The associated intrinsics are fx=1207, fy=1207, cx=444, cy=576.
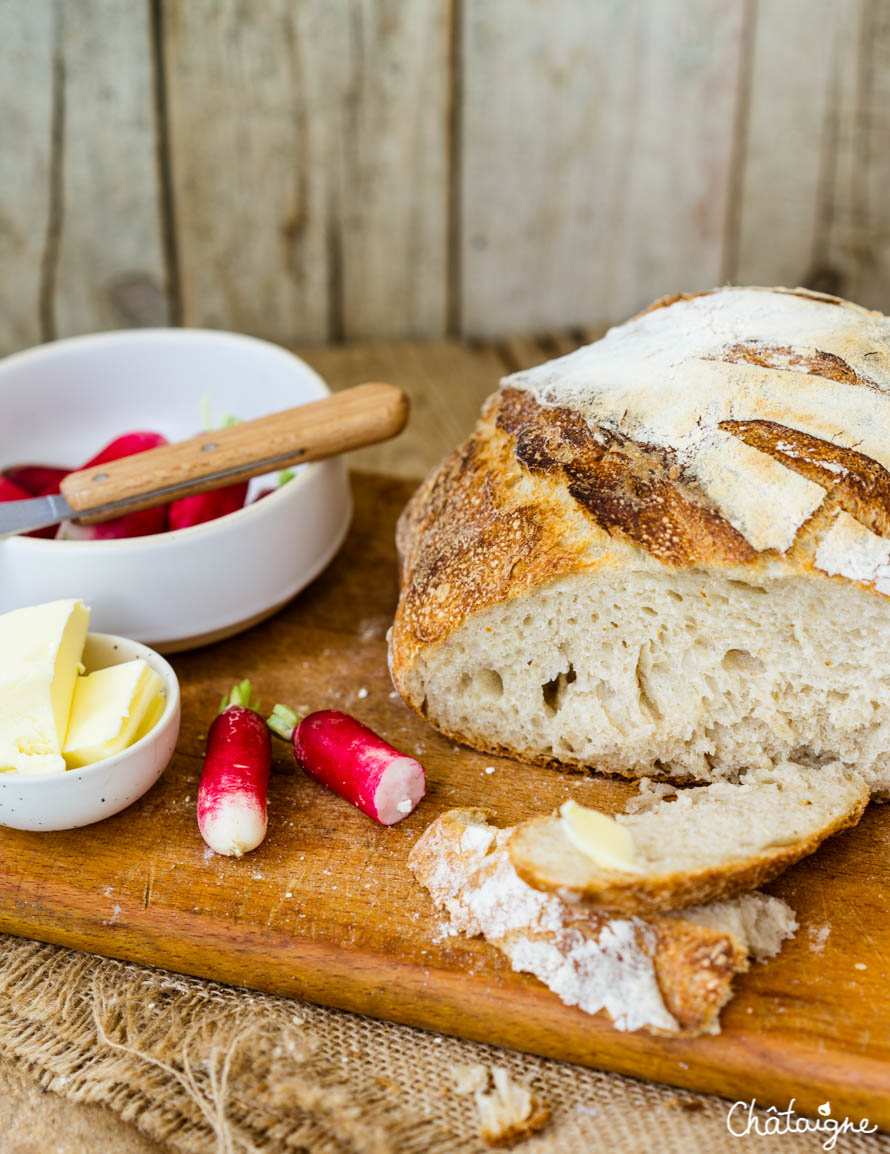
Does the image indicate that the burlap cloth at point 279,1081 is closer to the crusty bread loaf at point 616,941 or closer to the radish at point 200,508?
the crusty bread loaf at point 616,941

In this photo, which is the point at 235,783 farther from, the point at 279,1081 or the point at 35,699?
the point at 279,1081

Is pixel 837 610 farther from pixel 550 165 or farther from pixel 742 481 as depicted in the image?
pixel 550 165

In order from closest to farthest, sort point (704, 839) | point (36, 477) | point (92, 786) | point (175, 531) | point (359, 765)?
1. point (704, 839)
2. point (92, 786)
3. point (359, 765)
4. point (175, 531)
5. point (36, 477)

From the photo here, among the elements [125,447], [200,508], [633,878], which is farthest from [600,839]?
[125,447]

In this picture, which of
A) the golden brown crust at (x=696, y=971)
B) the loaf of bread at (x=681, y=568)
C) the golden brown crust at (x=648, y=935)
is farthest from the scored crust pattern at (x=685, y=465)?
the golden brown crust at (x=696, y=971)

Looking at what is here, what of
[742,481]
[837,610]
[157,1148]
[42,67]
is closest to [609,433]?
[742,481]
